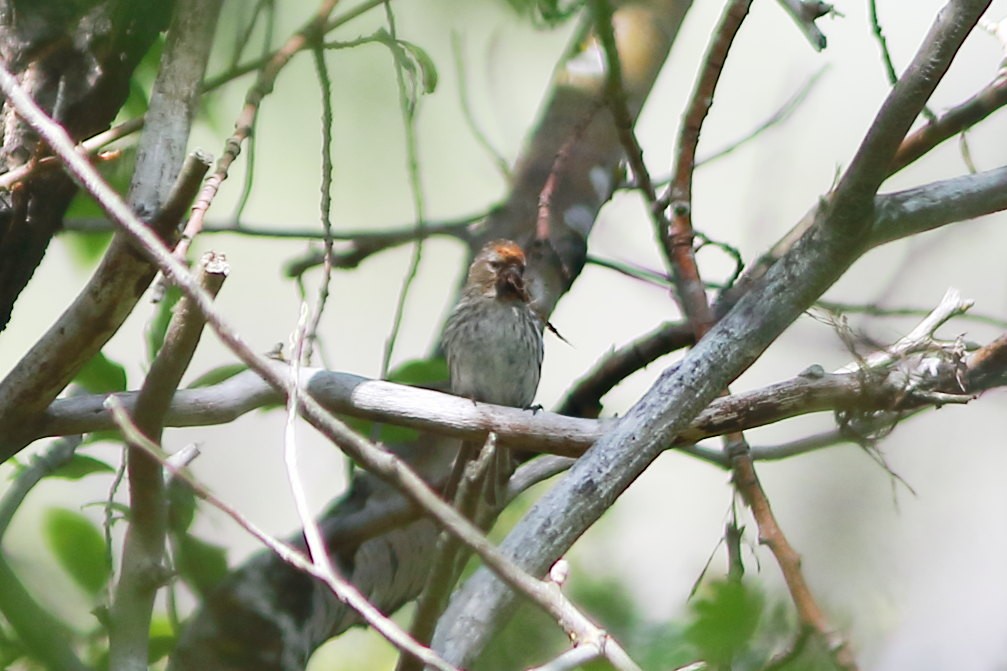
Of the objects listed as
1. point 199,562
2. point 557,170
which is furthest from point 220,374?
point 557,170

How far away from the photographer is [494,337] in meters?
3.13

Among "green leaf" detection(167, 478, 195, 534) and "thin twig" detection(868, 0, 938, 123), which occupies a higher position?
"thin twig" detection(868, 0, 938, 123)

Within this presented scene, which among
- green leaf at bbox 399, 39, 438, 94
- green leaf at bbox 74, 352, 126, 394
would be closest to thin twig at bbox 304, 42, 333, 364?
green leaf at bbox 399, 39, 438, 94

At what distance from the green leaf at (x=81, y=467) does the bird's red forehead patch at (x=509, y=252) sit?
126cm

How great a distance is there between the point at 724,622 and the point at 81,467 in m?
1.38

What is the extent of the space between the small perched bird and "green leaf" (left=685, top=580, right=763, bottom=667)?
2.02m

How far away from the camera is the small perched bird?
3055mm

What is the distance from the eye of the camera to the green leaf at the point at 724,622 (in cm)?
95

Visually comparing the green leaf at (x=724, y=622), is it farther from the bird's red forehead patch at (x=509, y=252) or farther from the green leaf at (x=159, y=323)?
the bird's red forehead patch at (x=509, y=252)

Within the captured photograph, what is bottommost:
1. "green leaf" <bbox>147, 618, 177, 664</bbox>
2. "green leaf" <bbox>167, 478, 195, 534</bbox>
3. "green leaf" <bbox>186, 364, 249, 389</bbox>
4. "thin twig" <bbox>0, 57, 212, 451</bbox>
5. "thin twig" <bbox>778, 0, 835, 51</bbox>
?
"green leaf" <bbox>147, 618, 177, 664</bbox>

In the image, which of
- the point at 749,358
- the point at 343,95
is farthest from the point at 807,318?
the point at 343,95

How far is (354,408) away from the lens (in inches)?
77.2

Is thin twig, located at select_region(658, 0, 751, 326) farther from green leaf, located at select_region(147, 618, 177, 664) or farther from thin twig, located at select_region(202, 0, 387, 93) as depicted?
green leaf, located at select_region(147, 618, 177, 664)

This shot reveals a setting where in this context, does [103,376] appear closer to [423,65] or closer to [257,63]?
[257,63]
